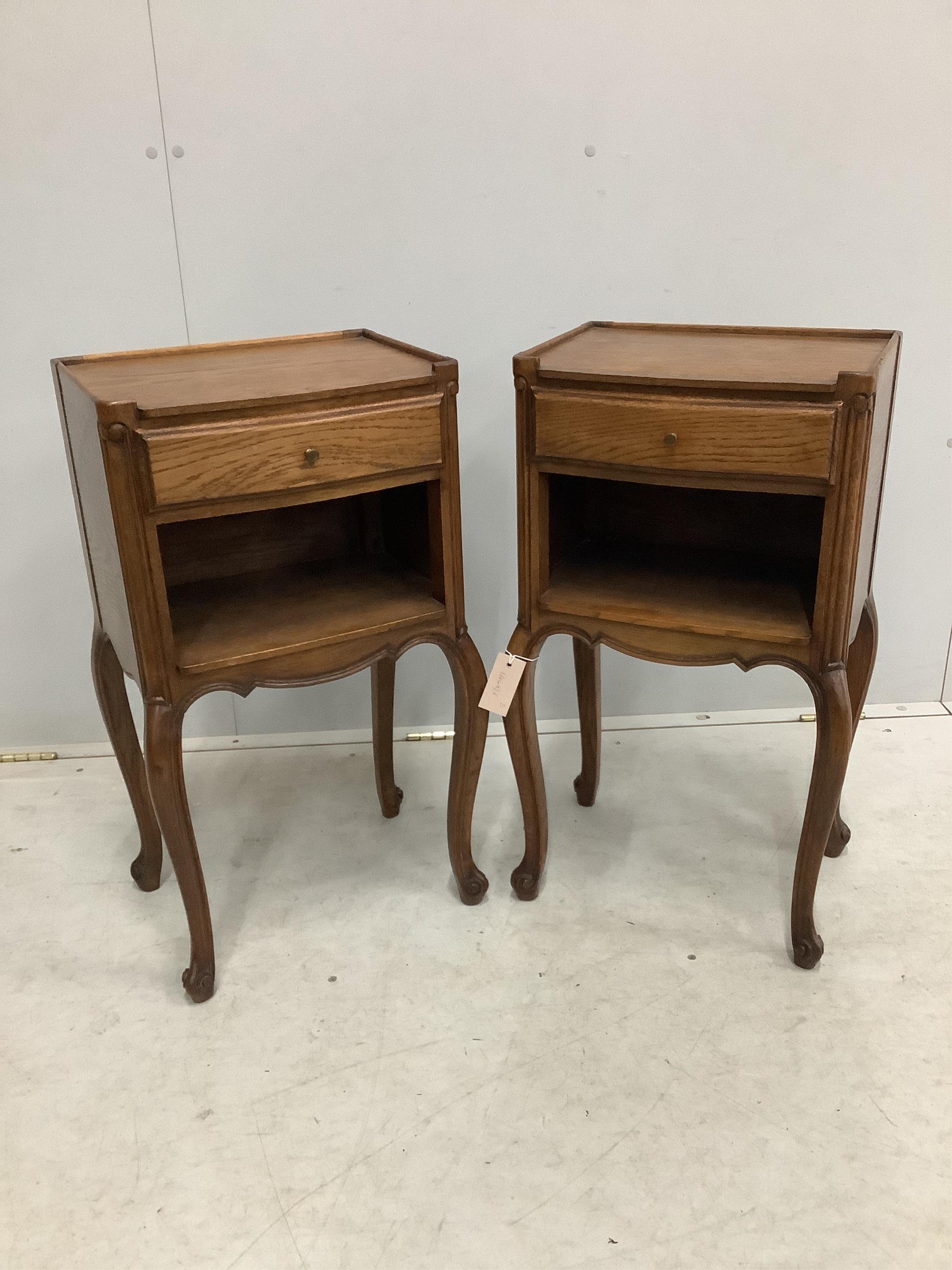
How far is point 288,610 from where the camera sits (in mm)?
1517

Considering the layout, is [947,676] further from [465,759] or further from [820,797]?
[465,759]

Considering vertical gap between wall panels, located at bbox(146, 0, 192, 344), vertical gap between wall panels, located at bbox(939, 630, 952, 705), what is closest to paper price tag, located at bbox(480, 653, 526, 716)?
vertical gap between wall panels, located at bbox(146, 0, 192, 344)

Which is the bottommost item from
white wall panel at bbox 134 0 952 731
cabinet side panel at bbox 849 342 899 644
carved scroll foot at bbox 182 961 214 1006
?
carved scroll foot at bbox 182 961 214 1006

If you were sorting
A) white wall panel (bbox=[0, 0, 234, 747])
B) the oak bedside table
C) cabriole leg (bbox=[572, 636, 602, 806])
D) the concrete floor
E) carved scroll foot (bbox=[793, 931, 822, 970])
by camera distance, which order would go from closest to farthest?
the concrete floor < the oak bedside table < carved scroll foot (bbox=[793, 931, 822, 970]) < white wall panel (bbox=[0, 0, 234, 747]) < cabriole leg (bbox=[572, 636, 602, 806])

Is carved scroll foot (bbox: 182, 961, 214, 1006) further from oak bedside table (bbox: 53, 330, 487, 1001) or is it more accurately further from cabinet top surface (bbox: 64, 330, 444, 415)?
cabinet top surface (bbox: 64, 330, 444, 415)

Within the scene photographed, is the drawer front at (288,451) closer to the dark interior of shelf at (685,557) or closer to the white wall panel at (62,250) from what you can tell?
the dark interior of shelf at (685,557)

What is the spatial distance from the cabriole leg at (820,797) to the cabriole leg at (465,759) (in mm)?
476

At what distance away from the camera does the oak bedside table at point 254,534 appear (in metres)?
1.29

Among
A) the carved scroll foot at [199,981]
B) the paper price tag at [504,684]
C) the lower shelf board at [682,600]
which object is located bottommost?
the carved scroll foot at [199,981]

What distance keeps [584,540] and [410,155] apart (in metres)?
0.74

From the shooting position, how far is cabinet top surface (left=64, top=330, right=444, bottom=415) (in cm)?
131

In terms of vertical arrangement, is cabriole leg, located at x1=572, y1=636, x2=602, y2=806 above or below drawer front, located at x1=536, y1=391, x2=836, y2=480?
below

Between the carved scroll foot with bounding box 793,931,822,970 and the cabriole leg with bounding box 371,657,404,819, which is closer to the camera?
the carved scroll foot with bounding box 793,931,822,970

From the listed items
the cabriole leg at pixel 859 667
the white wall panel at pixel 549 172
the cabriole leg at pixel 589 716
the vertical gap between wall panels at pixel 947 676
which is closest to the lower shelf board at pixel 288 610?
the cabriole leg at pixel 589 716
